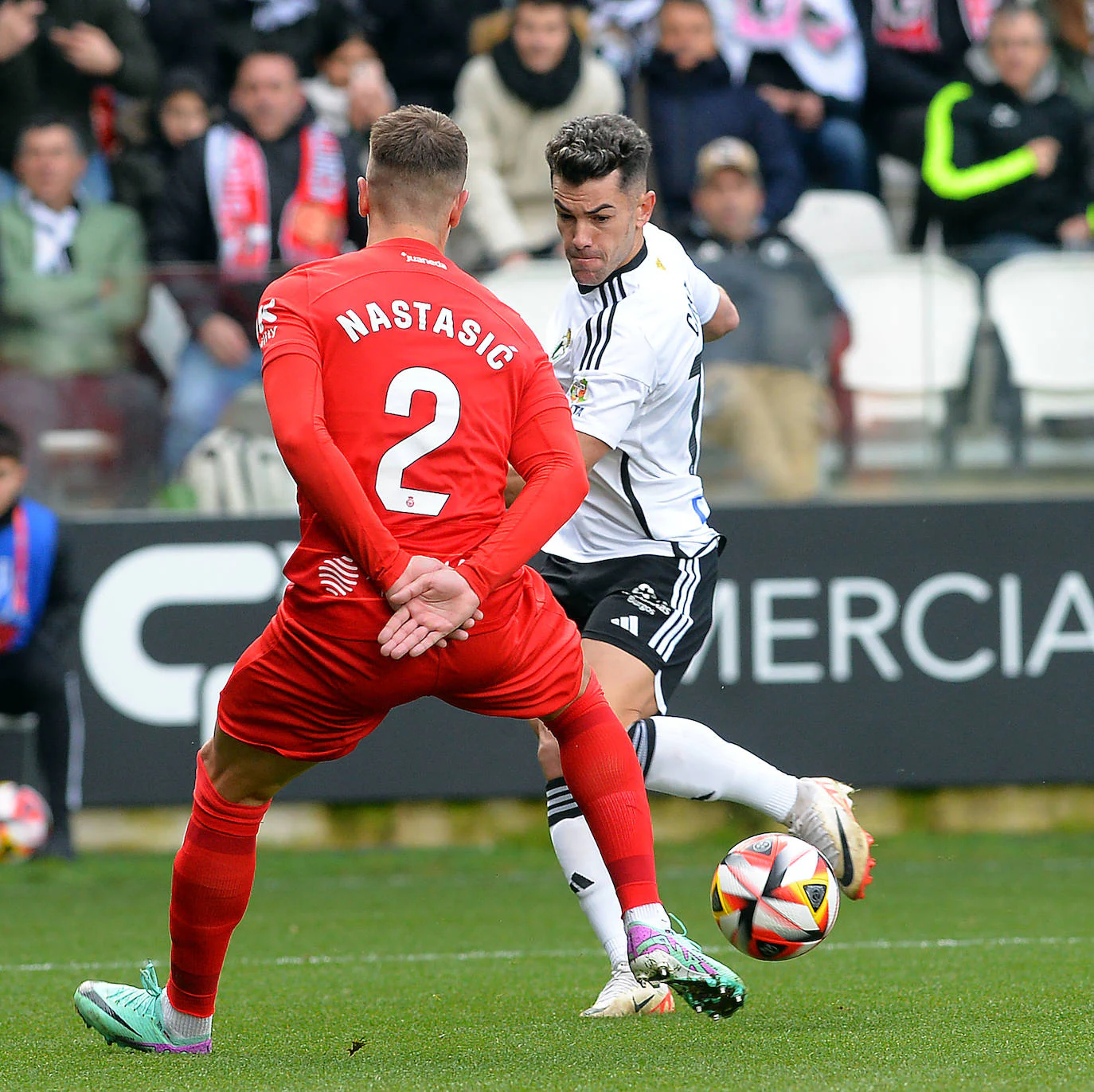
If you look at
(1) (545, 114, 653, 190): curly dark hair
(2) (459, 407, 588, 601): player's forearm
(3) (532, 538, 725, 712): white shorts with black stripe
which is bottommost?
(3) (532, 538, 725, 712): white shorts with black stripe

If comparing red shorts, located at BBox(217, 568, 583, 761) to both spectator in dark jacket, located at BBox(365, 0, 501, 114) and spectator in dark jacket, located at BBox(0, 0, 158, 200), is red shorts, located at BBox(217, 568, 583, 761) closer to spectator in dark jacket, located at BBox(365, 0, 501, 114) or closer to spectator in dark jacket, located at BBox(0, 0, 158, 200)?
spectator in dark jacket, located at BBox(0, 0, 158, 200)

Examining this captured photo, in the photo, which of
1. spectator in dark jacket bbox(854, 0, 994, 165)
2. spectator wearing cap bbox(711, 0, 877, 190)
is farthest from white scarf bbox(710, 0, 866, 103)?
spectator in dark jacket bbox(854, 0, 994, 165)

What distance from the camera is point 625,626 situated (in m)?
4.82

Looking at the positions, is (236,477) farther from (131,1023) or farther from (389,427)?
(389,427)

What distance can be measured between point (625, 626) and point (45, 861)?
4195 mm

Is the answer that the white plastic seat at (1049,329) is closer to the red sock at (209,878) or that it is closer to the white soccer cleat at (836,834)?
the white soccer cleat at (836,834)

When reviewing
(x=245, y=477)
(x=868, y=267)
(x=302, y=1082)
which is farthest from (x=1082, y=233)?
(x=302, y=1082)

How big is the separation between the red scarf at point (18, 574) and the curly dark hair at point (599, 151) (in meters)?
4.18

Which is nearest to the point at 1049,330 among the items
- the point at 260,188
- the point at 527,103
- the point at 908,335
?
the point at 908,335

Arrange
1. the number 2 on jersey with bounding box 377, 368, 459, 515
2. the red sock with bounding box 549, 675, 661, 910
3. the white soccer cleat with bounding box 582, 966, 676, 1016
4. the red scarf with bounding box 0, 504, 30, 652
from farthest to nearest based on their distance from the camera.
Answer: the red scarf with bounding box 0, 504, 30, 652 → the white soccer cleat with bounding box 582, 966, 676, 1016 → the red sock with bounding box 549, 675, 661, 910 → the number 2 on jersey with bounding box 377, 368, 459, 515

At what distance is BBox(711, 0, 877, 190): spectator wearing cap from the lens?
33.6ft

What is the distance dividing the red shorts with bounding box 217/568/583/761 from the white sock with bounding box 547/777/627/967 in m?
0.99

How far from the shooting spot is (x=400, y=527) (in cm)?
369

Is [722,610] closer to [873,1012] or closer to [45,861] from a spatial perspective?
[45,861]
